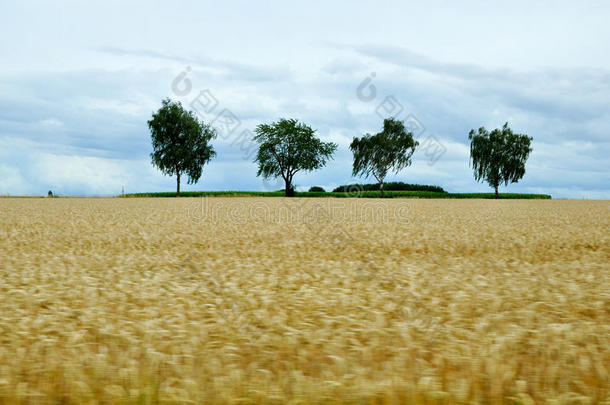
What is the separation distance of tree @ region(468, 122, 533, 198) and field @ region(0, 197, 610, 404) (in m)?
51.5


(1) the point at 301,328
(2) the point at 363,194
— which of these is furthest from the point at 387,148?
(1) the point at 301,328

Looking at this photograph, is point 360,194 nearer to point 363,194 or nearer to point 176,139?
point 363,194

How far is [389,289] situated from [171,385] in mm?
3023

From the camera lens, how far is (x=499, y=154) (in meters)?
56.4

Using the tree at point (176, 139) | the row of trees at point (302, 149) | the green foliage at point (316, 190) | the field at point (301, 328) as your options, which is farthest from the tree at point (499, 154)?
the field at point (301, 328)

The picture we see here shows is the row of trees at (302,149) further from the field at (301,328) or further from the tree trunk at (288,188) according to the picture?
the field at (301,328)

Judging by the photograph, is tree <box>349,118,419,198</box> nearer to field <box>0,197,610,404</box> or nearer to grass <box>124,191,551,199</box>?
grass <box>124,191,551,199</box>

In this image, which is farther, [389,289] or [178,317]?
[389,289]

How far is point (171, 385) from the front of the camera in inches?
110

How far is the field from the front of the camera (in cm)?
277

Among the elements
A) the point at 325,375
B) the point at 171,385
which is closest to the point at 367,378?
the point at 325,375

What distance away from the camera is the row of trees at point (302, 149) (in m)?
51.7

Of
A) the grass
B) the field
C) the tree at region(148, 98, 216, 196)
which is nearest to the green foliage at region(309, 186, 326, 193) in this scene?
the grass

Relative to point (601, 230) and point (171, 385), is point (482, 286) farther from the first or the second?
point (601, 230)
